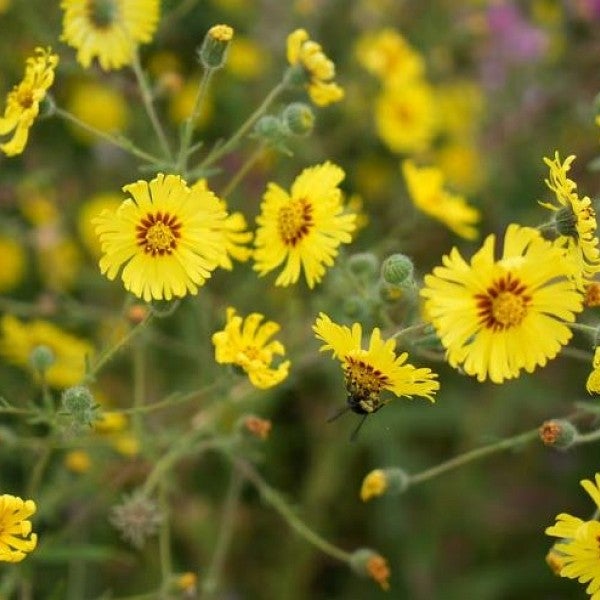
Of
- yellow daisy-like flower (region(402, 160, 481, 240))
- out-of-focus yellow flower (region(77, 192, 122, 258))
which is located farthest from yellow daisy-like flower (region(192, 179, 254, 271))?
out-of-focus yellow flower (region(77, 192, 122, 258))

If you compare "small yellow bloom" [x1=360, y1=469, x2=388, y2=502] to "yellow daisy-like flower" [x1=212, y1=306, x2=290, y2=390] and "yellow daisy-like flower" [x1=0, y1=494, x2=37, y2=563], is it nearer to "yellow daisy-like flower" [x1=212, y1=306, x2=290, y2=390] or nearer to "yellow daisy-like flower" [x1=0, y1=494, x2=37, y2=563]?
"yellow daisy-like flower" [x1=212, y1=306, x2=290, y2=390]

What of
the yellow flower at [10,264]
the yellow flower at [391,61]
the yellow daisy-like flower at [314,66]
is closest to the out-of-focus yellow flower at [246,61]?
the yellow flower at [391,61]

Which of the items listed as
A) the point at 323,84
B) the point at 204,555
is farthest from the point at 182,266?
the point at 204,555

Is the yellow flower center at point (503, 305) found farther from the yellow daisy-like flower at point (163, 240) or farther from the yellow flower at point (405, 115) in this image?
the yellow flower at point (405, 115)

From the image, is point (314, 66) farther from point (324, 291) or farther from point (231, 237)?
point (324, 291)

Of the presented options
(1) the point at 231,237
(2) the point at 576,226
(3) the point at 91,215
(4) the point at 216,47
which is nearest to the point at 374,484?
(1) the point at 231,237

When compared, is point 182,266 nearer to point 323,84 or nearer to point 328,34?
point 323,84

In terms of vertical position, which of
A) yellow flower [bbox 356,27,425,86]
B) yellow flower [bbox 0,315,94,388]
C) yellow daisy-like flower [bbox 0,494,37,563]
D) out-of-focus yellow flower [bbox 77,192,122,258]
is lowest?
yellow daisy-like flower [bbox 0,494,37,563]
